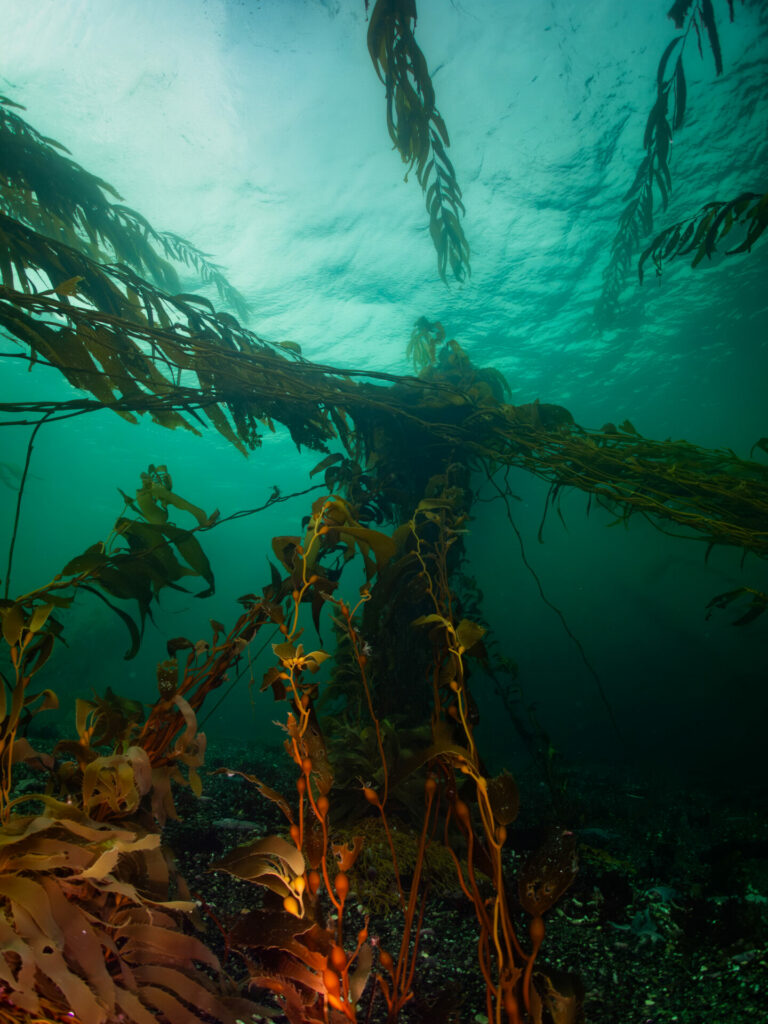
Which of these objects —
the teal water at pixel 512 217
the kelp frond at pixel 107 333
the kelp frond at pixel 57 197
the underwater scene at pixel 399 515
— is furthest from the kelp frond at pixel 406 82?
the teal water at pixel 512 217

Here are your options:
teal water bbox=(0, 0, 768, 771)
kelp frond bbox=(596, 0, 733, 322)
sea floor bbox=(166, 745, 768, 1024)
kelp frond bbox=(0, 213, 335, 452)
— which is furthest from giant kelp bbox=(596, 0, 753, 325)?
sea floor bbox=(166, 745, 768, 1024)

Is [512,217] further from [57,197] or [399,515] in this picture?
[57,197]

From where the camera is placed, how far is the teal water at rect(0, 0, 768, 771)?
6.01 metres

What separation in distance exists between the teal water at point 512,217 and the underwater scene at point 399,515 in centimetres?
7

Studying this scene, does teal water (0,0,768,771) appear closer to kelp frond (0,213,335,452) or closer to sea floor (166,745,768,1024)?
sea floor (166,745,768,1024)

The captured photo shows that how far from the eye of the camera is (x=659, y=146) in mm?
5238

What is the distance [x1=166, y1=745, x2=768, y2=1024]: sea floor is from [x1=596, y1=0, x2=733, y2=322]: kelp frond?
5.12 meters

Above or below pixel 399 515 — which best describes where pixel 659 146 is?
above

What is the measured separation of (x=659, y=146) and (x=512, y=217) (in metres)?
4.08

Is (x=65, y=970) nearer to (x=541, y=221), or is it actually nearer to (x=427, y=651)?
(x=427, y=651)

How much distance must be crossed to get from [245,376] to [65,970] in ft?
12.1

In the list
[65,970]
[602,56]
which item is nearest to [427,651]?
[65,970]

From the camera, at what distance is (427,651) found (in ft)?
13.0

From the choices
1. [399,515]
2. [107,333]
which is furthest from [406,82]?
[399,515]
